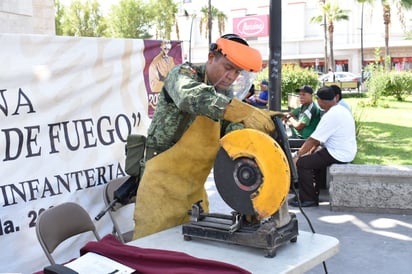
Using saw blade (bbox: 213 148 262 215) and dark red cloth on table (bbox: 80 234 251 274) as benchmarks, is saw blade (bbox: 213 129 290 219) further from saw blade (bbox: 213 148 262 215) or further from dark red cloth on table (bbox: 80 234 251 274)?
dark red cloth on table (bbox: 80 234 251 274)

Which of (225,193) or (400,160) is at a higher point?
(225,193)

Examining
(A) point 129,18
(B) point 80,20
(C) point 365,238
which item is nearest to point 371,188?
(C) point 365,238

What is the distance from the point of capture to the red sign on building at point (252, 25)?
58594mm

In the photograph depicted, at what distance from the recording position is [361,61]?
51.0m

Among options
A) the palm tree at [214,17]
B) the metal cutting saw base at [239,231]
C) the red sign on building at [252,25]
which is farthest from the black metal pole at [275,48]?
the red sign on building at [252,25]

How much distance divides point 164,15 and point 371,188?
5043 centimetres

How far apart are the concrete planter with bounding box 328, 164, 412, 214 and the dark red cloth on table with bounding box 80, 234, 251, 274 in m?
4.19

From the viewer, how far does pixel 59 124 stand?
416 centimetres

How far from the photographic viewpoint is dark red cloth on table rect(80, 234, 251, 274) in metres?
2.13

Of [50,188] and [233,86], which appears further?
[50,188]

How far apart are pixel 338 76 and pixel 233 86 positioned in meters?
36.8

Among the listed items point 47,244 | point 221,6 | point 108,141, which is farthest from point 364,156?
point 221,6

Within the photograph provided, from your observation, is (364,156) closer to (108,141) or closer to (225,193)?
(108,141)

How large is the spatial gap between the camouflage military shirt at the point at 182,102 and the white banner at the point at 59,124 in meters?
1.29
